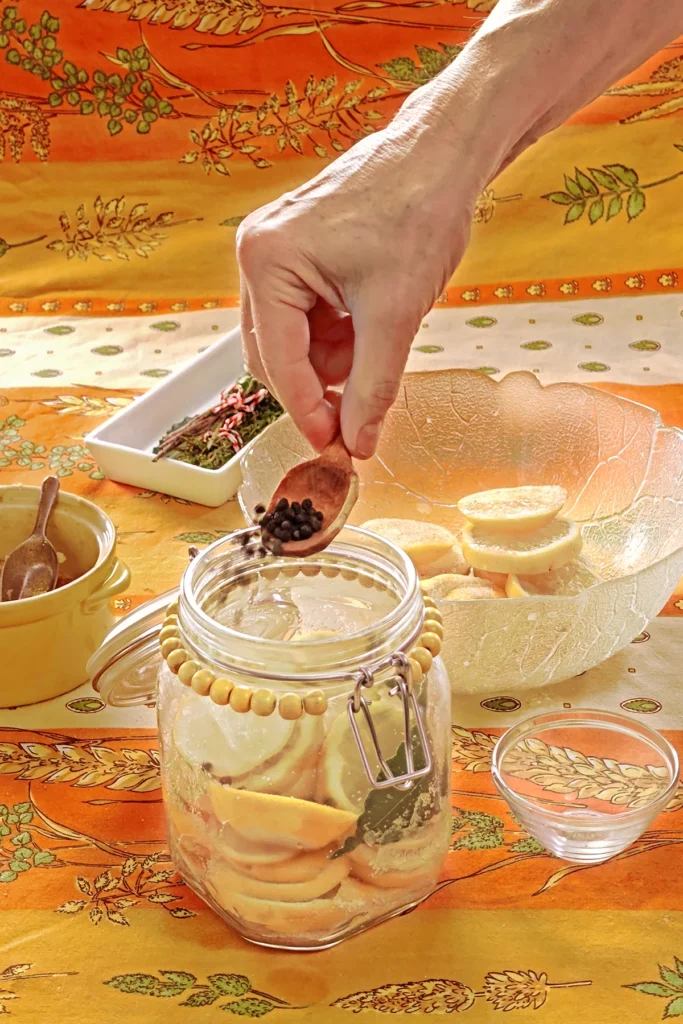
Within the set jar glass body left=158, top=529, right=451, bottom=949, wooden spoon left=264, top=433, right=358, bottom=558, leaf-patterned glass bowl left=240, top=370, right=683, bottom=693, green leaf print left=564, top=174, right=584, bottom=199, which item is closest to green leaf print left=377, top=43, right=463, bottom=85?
green leaf print left=564, top=174, right=584, bottom=199

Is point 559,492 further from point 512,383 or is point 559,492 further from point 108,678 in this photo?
point 108,678

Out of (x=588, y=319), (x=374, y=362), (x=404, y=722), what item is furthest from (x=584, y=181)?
(x=404, y=722)

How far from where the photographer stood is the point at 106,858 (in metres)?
0.79

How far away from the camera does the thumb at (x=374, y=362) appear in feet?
2.39

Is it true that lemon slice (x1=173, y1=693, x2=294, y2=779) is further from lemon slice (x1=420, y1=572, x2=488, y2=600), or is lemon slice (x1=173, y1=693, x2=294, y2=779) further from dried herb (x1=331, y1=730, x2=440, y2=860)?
lemon slice (x1=420, y1=572, x2=488, y2=600)

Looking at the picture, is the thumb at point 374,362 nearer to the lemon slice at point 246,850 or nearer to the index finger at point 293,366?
the index finger at point 293,366

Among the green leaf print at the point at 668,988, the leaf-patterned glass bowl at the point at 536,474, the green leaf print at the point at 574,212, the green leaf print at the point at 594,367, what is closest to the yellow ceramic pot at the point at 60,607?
the leaf-patterned glass bowl at the point at 536,474

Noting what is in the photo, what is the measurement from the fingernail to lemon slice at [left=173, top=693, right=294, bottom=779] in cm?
19

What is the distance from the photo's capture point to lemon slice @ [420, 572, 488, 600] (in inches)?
35.3

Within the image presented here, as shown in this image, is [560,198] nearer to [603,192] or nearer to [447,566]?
[603,192]

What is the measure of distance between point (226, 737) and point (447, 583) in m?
0.28

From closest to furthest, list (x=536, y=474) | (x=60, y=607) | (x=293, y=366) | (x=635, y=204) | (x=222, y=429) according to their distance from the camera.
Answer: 1. (x=293, y=366)
2. (x=60, y=607)
3. (x=536, y=474)
4. (x=222, y=429)
5. (x=635, y=204)

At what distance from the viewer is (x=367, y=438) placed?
30.7 inches

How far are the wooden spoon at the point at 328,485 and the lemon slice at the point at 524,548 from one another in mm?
164
